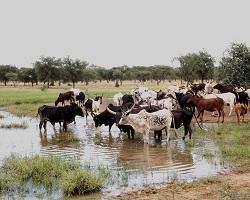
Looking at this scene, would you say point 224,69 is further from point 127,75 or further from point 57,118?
point 127,75

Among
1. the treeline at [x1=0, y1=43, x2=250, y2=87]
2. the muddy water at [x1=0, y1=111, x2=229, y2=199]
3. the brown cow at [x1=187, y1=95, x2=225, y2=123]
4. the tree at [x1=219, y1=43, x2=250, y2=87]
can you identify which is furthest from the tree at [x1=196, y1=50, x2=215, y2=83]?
the muddy water at [x1=0, y1=111, x2=229, y2=199]

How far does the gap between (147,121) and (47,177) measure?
18.1 feet

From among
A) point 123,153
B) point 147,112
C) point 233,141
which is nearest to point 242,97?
point 233,141

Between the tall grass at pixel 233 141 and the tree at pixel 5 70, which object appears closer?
the tall grass at pixel 233 141

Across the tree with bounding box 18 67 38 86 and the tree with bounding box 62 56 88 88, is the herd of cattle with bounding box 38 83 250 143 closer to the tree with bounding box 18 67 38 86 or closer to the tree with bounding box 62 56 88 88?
the tree with bounding box 62 56 88 88

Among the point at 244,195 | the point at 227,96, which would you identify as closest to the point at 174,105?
the point at 227,96

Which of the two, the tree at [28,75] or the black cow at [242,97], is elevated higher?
the tree at [28,75]

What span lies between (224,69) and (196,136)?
936cm

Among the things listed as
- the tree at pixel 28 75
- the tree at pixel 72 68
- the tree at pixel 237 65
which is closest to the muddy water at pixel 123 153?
the tree at pixel 237 65

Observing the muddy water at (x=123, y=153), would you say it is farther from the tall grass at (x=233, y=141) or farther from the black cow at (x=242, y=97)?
the black cow at (x=242, y=97)

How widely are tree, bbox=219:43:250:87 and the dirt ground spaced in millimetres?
14080

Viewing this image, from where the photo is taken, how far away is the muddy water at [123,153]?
900 centimetres

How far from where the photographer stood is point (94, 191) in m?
7.96

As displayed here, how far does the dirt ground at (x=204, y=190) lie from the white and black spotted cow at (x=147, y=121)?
4644 millimetres
